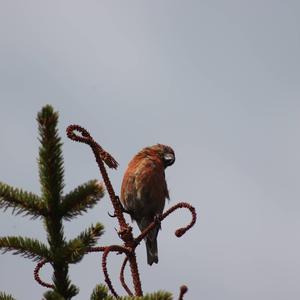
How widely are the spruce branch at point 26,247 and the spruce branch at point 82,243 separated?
10 centimetres

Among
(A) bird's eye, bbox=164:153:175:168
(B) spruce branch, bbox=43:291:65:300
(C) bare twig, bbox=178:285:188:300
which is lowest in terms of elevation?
(B) spruce branch, bbox=43:291:65:300

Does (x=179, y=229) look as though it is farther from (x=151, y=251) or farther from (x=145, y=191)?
(x=151, y=251)

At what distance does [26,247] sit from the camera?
2.22 m

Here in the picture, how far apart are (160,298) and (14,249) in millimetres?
621

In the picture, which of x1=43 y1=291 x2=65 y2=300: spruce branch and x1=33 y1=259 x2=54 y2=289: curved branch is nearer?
x1=43 y1=291 x2=65 y2=300: spruce branch

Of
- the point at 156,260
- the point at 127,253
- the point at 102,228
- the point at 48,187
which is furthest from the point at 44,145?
the point at 156,260

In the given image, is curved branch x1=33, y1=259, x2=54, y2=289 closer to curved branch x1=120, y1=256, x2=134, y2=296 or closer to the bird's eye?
curved branch x1=120, y1=256, x2=134, y2=296

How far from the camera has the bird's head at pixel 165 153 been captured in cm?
896

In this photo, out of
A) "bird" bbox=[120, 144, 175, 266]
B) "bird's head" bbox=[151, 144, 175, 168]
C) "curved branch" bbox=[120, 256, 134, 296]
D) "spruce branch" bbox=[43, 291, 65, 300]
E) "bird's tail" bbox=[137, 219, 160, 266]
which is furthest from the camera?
"bird's head" bbox=[151, 144, 175, 168]

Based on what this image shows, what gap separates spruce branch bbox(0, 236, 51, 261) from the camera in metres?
2.21

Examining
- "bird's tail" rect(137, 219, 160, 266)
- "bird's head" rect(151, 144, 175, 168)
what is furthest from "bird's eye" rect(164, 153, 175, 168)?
"bird's tail" rect(137, 219, 160, 266)

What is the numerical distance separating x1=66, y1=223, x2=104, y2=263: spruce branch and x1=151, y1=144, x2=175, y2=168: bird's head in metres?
6.60

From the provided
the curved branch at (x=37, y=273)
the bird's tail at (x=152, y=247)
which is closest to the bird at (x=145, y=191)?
the bird's tail at (x=152, y=247)

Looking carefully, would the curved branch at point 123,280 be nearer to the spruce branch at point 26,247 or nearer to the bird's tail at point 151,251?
the spruce branch at point 26,247
